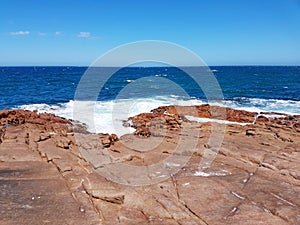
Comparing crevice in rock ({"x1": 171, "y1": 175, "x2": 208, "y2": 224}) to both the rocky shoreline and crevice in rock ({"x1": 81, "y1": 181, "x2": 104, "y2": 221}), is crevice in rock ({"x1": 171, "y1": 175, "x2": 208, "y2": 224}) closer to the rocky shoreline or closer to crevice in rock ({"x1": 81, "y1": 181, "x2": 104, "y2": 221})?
the rocky shoreline

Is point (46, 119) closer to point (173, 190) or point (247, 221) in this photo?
point (173, 190)

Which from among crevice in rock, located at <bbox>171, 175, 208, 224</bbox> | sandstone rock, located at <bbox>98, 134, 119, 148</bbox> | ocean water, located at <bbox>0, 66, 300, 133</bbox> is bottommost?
ocean water, located at <bbox>0, 66, 300, 133</bbox>

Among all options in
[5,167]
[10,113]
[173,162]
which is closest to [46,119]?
[10,113]

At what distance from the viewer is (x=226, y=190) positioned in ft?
23.7

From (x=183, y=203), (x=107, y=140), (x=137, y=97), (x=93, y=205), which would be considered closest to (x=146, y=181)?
(x=183, y=203)

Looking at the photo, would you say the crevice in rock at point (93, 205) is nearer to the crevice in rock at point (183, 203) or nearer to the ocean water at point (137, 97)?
the crevice in rock at point (183, 203)

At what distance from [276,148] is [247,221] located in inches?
232

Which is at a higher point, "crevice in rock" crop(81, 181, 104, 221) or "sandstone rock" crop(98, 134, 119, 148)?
"sandstone rock" crop(98, 134, 119, 148)

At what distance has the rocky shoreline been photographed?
611 centimetres

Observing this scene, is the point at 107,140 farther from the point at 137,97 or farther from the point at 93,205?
the point at 137,97

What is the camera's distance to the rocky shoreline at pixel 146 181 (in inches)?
241

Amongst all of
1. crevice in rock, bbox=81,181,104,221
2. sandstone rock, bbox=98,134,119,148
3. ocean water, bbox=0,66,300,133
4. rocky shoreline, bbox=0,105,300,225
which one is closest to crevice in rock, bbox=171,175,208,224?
rocky shoreline, bbox=0,105,300,225

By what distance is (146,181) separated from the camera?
Result: 25.0 feet

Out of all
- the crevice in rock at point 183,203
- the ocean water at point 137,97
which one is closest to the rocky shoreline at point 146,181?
the crevice in rock at point 183,203
